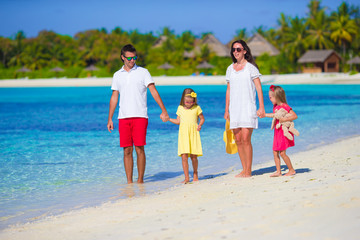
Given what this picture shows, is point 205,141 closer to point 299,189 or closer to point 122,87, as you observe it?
point 122,87

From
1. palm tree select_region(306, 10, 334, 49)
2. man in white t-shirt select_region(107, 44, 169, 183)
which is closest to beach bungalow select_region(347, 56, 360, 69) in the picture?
palm tree select_region(306, 10, 334, 49)

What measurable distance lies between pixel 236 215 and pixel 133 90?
2695 millimetres

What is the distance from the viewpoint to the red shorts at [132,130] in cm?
621

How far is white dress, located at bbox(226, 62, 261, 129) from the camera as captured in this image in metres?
5.86

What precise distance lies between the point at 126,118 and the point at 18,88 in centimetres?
6155

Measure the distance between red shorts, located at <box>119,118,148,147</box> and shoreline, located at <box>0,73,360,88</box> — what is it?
48381 millimetres

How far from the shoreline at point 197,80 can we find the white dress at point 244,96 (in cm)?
4846

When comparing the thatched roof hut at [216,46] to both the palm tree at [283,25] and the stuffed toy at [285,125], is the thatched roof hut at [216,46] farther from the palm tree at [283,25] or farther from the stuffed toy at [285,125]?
the stuffed toy at [285,125]

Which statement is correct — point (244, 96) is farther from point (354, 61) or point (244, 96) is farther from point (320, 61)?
point (354, 61)

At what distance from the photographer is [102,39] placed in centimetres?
7188

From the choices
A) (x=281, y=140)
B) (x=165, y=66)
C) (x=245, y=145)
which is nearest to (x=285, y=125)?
(x=281, y=140)

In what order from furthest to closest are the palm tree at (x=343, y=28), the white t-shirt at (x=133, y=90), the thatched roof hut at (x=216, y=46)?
the thatched roof hut at (x=216, y=46) < the palm tree at (x=343, y=28) < the white t-shirt at (x=133, y=90)

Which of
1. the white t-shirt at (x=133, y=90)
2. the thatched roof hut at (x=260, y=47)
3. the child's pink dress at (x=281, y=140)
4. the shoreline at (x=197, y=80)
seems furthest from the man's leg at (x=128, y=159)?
the thatched roof hut at (x=260, y=47)

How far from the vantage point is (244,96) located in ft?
19.3
